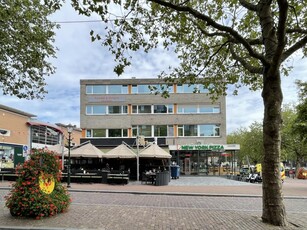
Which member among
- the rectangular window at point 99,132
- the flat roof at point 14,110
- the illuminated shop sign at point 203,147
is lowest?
the illuminated shop sign at point 203,147

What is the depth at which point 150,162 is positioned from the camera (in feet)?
98.5

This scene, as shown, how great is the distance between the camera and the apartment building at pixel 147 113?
4066 centimetres

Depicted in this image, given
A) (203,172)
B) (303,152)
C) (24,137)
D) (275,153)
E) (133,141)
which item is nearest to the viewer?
(275,153)

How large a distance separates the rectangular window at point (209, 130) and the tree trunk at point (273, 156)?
32080 millimetres

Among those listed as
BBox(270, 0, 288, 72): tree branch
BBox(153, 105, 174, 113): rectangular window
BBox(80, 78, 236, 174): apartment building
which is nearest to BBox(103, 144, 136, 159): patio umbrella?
BBox(80, 78, 236, 174): apartment building

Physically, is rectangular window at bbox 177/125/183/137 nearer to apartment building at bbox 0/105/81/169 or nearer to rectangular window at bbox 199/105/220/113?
rectangular window at bbox 199/105/220/113

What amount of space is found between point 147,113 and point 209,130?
8.26 m

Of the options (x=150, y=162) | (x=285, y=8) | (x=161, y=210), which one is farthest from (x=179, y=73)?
(x=150, y=162)

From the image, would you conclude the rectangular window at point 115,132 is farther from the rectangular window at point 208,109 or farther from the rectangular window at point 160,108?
the rectangular window at point 208,109

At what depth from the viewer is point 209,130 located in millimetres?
40625

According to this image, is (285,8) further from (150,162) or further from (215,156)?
(215,156)

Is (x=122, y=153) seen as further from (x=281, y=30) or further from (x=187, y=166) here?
(x=281, y=30)

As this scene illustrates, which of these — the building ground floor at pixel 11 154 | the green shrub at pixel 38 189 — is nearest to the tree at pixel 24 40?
the green shrub at pixel 38 189

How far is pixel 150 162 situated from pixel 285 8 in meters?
24.3
